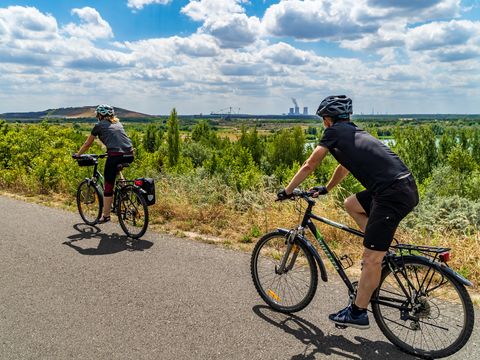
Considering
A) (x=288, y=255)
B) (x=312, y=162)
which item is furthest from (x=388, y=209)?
(x=288, y=255)

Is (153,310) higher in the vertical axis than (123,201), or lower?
lower

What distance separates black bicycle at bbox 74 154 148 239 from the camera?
646cm

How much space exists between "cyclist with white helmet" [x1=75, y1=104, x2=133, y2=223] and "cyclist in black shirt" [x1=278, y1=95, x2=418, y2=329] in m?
3.95

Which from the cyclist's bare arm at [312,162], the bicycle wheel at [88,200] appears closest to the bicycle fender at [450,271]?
the cyclist's bare arm at [312,162]

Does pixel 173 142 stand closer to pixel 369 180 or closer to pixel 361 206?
pixel 361 206

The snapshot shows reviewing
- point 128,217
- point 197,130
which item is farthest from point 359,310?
point 197,130

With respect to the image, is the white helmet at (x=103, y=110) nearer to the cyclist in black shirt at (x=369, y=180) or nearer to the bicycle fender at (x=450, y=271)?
the cyclist in black shirt at (x=369, y=180)

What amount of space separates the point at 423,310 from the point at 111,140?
517 cm

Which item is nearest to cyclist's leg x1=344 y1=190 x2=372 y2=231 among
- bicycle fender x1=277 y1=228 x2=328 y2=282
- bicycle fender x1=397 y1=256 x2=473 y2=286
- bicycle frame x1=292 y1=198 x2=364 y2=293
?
bicycle frame x1=292 y1=198 x2=364 y2=293

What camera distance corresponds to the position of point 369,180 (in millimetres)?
3266

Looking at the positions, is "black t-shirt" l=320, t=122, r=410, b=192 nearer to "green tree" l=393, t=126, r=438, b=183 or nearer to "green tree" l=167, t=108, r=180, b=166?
"green tree" l=393, t=126, r=438, b=183

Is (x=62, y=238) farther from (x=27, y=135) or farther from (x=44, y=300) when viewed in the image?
(x=27, y=135)

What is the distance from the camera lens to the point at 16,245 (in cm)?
618

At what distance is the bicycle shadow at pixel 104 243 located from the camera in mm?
5953
